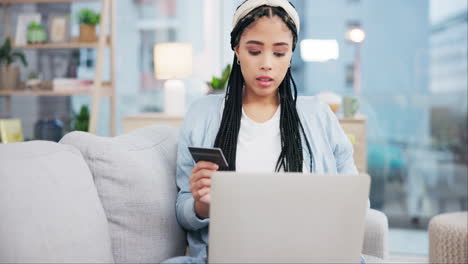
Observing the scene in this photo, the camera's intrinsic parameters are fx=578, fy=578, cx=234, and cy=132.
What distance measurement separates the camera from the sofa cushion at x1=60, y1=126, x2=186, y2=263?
1.40 meters

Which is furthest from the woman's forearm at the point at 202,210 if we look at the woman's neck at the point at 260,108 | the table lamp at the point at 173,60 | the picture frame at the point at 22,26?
the picture frame at the point at 22,26

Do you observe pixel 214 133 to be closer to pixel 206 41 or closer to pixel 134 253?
pixel 134 253

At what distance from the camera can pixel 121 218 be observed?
1.40 metres

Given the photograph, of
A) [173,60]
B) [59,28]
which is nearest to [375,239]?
[173,60]

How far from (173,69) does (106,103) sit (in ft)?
3.39

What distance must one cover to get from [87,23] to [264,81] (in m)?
2.63

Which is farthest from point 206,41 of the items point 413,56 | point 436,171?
point 436,171

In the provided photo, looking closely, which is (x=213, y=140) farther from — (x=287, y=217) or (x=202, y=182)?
(x=287, y=217)

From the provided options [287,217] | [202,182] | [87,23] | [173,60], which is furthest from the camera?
[87,23]

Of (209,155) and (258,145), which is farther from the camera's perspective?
(258,145)

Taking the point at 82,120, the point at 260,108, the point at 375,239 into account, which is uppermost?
the point at 260,108

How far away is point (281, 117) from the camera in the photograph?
1570 millimetres

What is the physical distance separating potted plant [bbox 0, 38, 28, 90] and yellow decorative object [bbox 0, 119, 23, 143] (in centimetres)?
32

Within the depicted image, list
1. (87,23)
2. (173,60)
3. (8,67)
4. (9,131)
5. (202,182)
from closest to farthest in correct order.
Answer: (202,182) < (173,60) < (9,131) < (87,23) < (8,67)
